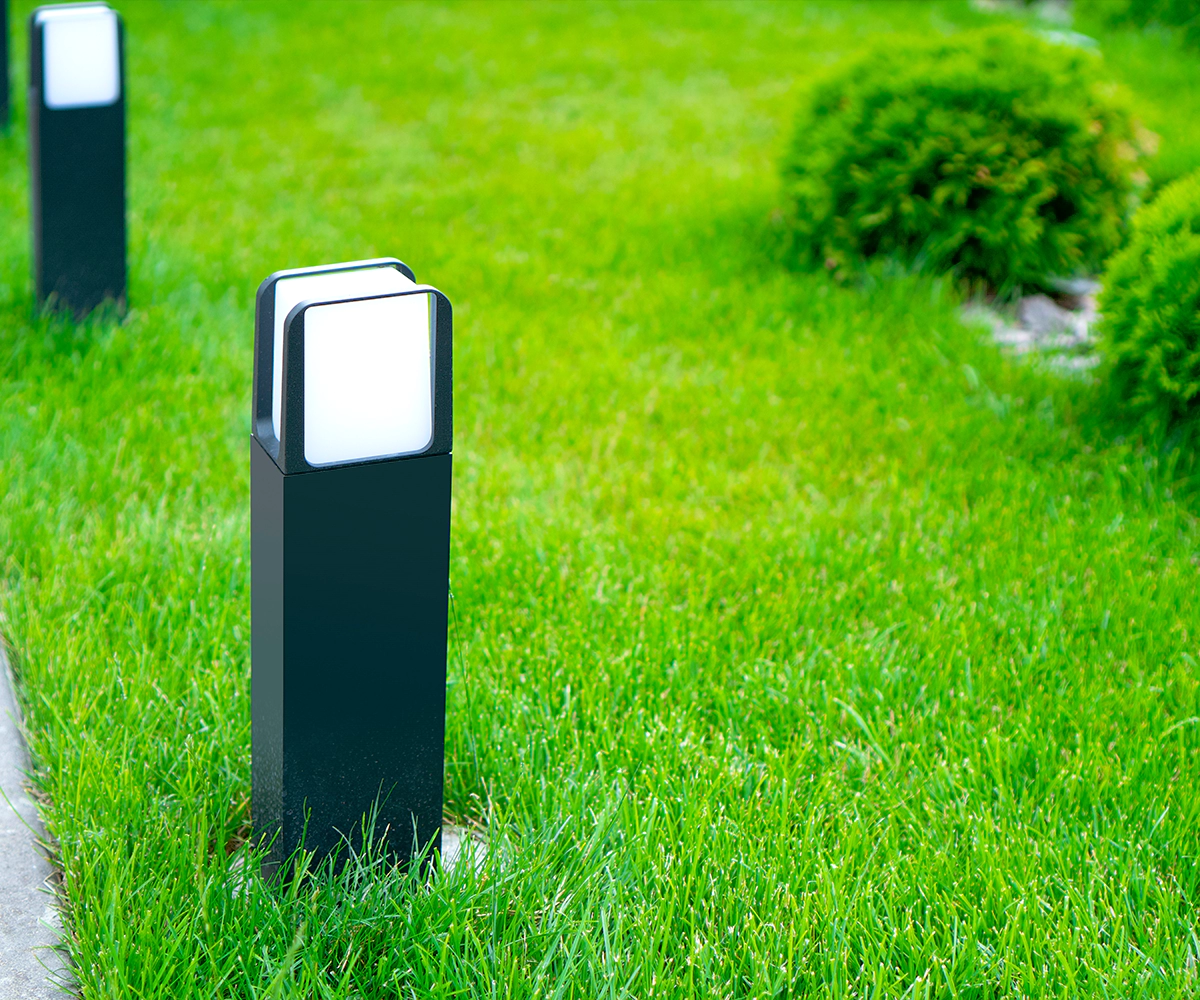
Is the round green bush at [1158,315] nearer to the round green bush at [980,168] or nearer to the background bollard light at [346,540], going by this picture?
the round green bush at [980,168]

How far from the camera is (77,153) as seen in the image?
431 cm

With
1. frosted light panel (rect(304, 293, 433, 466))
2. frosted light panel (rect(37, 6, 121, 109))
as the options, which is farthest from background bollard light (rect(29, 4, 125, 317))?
frosted light panel (rect(304, 293, 433, 466))

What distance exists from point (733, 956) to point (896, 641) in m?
1.10

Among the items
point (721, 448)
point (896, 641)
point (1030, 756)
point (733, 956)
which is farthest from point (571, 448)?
point (733, 956)

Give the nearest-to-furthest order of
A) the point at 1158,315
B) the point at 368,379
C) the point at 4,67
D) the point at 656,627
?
the point at 368,379 < the point at 656,627 < the point at 1158,315 < the point at 4,67

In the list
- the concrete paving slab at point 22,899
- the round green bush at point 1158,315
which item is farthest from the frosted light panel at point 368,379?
the round green bush at point 1158,315

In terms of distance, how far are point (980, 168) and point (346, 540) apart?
389 cm

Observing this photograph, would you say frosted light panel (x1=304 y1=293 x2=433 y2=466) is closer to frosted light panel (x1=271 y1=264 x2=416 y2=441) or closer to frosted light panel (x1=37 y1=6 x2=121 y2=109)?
frosted light panel (x1=271 y1=264 x2=416 y2=441)

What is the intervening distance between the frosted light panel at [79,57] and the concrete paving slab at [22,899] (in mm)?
2479

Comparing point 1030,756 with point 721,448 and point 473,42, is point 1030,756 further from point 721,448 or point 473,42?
point 473,42

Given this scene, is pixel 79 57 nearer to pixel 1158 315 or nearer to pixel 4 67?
pixel 4 67

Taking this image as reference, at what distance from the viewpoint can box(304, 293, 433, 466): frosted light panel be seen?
6.07ft

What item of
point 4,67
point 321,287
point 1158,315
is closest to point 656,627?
point 321,287

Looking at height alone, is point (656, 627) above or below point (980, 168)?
below
